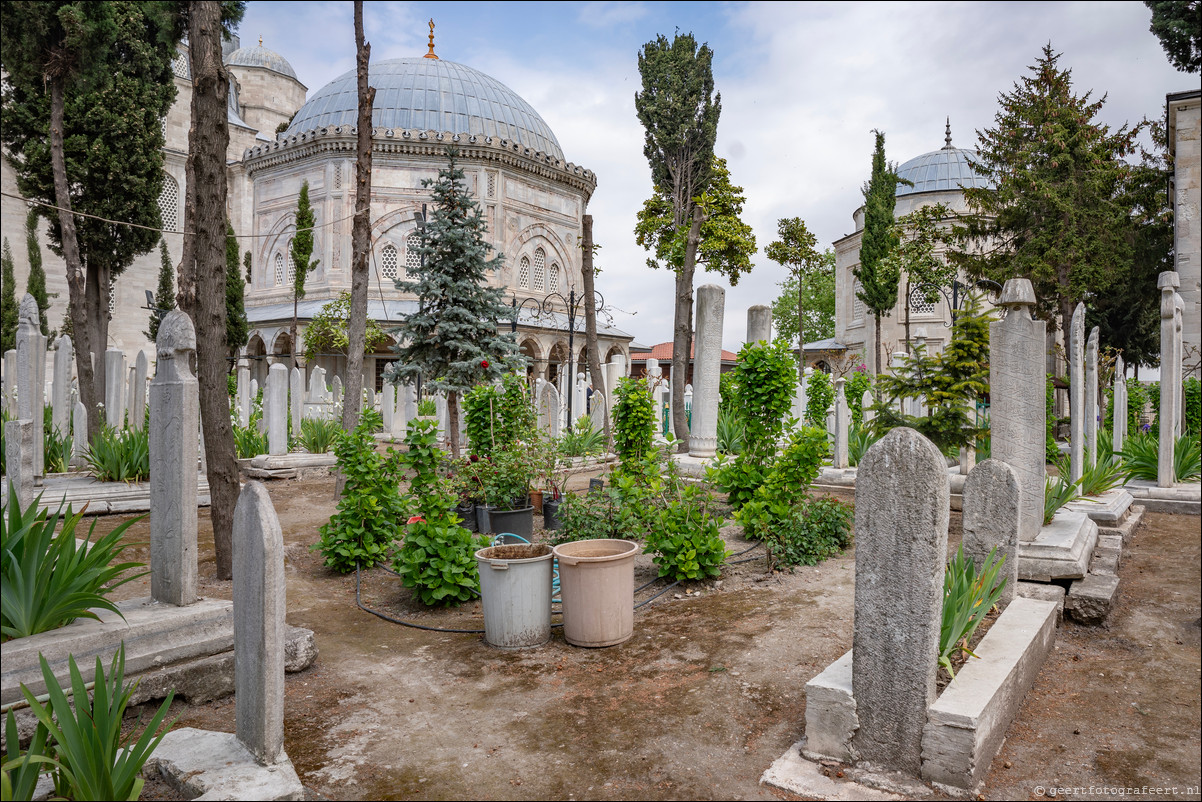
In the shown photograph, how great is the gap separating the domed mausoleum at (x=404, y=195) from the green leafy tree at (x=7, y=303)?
7310 mm

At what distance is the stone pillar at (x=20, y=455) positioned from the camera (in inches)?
166

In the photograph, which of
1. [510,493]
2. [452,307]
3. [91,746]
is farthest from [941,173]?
[91,746]

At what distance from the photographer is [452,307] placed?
10.3m

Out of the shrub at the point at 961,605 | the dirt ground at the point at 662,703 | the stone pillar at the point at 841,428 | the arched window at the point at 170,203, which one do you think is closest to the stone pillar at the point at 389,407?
the stone pillar at the point at 841,428

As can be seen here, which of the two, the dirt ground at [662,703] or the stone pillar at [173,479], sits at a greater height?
the stone pillar at [173,479]

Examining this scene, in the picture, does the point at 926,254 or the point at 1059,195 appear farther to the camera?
the point at 926,254

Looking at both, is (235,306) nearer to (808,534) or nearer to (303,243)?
(303,243)

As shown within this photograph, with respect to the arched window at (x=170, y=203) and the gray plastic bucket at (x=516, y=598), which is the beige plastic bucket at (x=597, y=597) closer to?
the gray plastic bucket at (x=516, y=598)

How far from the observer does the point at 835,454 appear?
36.7 feet

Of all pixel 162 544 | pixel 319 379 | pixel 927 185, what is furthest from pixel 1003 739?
pixel 927 185

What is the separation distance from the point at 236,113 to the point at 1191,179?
132ft

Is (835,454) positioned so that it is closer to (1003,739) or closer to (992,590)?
(992,590)

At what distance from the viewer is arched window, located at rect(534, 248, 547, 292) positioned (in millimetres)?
29656

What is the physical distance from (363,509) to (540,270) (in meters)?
24.3
